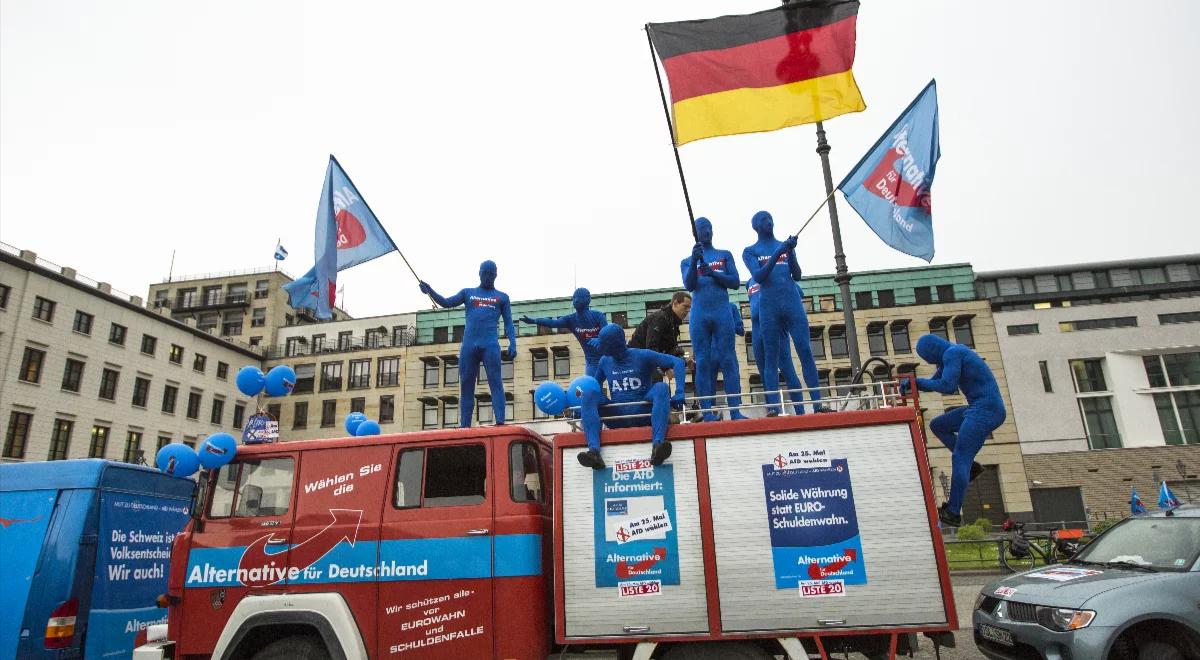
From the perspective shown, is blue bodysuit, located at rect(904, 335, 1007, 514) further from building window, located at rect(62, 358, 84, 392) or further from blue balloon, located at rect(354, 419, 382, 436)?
building window, located at rect(62, 358, 84, 392)

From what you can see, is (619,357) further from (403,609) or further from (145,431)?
(145,431)

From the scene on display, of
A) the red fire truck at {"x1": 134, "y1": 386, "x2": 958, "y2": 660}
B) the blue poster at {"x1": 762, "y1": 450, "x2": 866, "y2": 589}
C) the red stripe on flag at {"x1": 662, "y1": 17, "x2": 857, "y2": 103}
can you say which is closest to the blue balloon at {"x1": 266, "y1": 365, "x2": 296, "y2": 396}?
the red fire truck at {"x1": 134, "y1": 386, "x2": 958, "y2": 660}

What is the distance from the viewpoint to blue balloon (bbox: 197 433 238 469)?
6.93 metres

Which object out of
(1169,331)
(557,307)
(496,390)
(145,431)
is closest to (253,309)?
(145,431)

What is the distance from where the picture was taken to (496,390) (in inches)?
410

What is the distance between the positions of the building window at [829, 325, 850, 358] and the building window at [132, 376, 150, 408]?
170 feet

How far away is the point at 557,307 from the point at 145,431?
32.0m

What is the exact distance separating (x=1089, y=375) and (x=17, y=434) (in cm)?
7769

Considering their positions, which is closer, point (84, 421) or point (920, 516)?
point (920, 516)

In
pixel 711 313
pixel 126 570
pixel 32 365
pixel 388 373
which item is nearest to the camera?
pixel 126 570

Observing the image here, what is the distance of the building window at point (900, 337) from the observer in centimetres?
5134

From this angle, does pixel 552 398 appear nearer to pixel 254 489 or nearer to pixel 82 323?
pixel 254 489

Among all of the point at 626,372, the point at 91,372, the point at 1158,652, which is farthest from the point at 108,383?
the point at 1158,652

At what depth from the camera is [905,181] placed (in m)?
10.3
